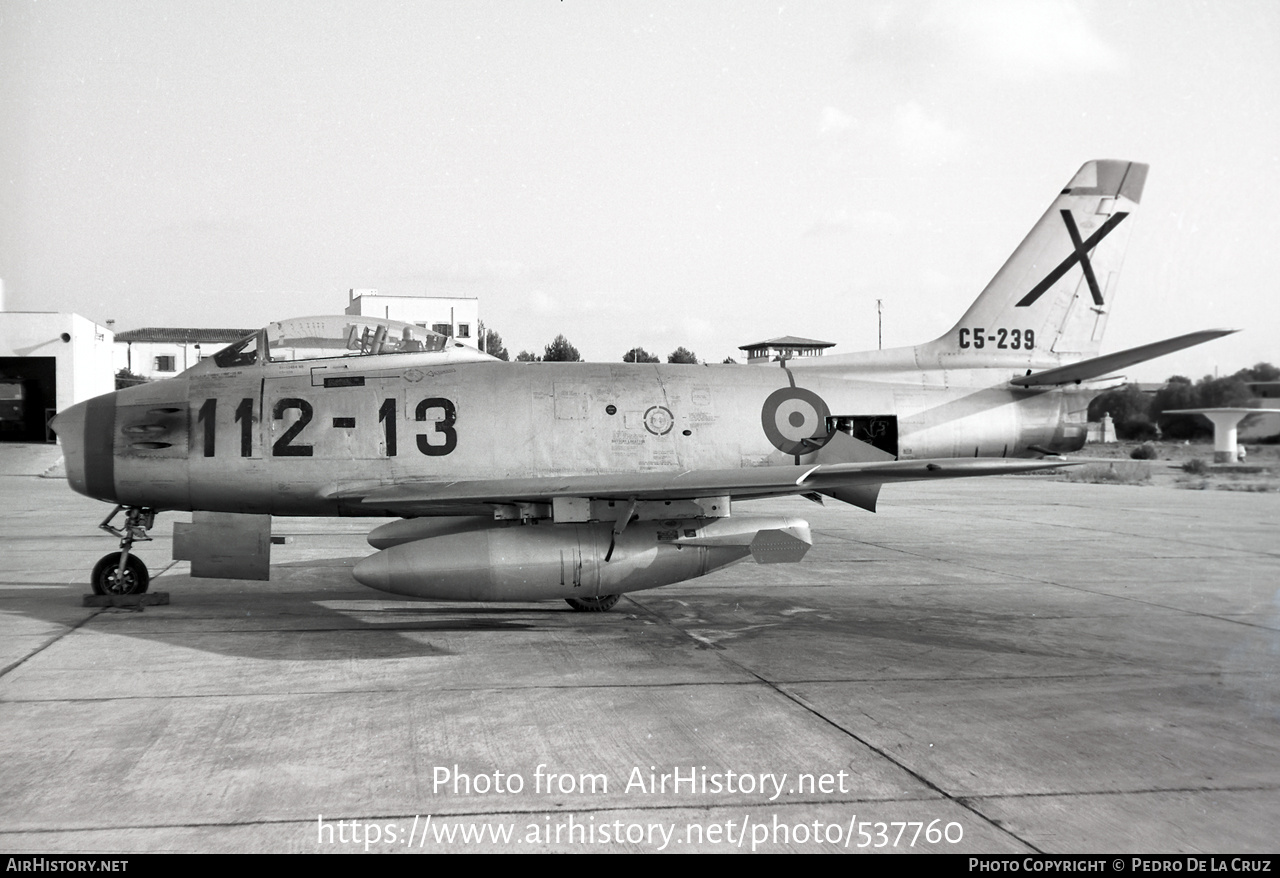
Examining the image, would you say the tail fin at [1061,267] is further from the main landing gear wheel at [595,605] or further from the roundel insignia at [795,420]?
the main landing gear wheel at [595,605]

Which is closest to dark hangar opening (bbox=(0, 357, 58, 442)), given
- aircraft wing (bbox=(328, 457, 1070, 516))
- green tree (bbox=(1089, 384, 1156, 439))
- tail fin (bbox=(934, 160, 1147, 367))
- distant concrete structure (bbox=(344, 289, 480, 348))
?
distant concrete structure (bbox=(344, 289, 480, 348))

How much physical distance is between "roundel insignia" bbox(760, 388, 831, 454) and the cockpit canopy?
337 centimetres

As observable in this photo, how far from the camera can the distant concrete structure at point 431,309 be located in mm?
41850

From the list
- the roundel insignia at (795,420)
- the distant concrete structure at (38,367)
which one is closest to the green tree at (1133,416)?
the roundel insignia at (795,420)

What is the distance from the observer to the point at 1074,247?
9977mm

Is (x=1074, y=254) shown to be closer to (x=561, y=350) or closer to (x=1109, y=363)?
(x=1109, y=363)

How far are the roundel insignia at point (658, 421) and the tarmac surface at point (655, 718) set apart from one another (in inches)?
66.9

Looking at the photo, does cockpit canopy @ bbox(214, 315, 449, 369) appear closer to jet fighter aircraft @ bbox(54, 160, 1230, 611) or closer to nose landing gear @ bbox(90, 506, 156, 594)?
jet fighter aircraft @ bbox(54, 160, 1230, 611)

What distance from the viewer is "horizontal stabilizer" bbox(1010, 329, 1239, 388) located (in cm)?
729

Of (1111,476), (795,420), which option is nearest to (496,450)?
(795,420)

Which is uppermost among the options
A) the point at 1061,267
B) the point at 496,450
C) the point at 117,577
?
the point at 1061,267

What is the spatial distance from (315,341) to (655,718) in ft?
16.6

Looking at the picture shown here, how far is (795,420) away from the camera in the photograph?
29.7ft

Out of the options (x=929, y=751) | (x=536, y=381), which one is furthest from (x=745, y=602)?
(x=929, y=751)
